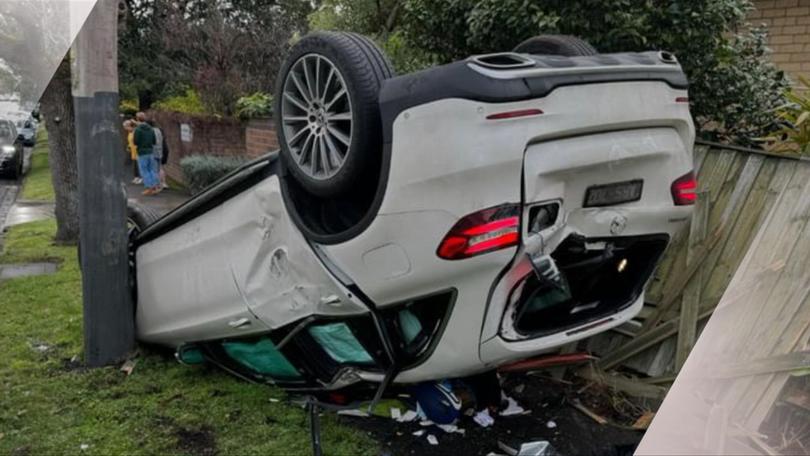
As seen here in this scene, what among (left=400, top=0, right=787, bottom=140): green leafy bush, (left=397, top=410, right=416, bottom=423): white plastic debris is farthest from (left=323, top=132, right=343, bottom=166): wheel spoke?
(left=400, top=0, right=787, bottom=140): green leafy bush

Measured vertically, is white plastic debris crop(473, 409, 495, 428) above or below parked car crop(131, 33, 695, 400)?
below

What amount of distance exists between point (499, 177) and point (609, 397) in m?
2.25

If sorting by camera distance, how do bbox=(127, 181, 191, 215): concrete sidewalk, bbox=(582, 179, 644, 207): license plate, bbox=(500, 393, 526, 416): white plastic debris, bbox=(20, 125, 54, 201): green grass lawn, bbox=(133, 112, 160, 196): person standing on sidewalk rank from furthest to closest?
bbox=(20, 125, 54, 201): green grass lawn → bbox=(133, 112, 160, 196): person standing on sidewalk → bbox=(127, 181, 191, 215): concrete sidewalk → bbox=(500, 393, 526, 416): white plastic debris → bbox=(582, 179, 644, 207): license plate

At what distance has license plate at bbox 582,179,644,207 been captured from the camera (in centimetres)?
257

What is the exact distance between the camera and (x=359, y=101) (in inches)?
101

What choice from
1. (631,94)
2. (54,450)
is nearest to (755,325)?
(631,94)

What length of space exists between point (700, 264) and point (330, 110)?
8.04ft

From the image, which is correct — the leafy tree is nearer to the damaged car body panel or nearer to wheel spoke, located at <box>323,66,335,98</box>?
the damaged car body panel

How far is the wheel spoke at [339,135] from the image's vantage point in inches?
106

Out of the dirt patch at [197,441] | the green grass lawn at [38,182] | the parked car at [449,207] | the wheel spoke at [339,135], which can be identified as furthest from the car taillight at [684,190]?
the green grass lawn at [38,182]

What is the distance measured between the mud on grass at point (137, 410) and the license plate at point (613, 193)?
5.96 ft

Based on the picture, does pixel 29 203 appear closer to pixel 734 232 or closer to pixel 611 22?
pixel 611 22

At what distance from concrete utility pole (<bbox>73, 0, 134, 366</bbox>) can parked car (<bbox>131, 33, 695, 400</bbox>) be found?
1.22 meters

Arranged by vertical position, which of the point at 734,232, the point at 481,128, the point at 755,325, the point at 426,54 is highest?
the point at 426,54
